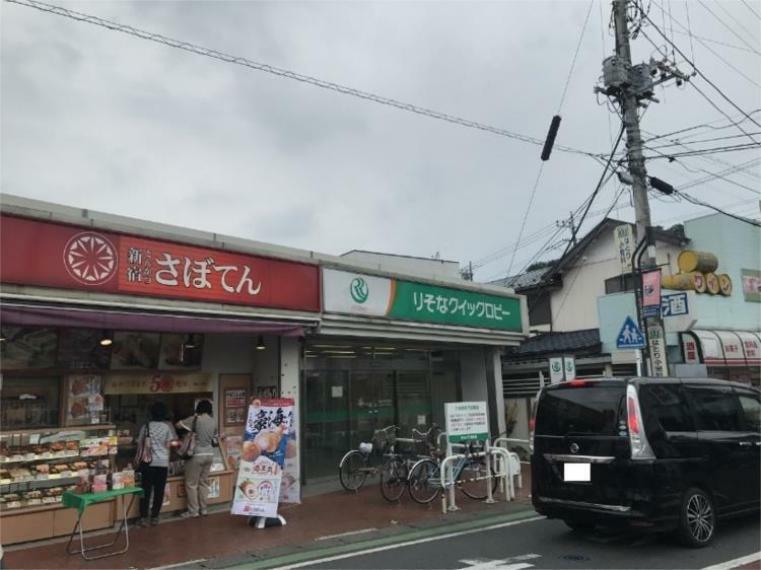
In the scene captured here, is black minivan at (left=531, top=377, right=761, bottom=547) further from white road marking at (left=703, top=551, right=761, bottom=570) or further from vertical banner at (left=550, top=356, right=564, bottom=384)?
vertical banner at (left=550, top=356, right=564, bottom=384)

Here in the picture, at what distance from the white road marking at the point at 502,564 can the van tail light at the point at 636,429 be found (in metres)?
1.64

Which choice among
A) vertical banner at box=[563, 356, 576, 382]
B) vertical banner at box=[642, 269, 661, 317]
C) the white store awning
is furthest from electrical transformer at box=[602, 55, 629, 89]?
the white store awning

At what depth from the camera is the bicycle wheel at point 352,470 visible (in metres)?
11.7

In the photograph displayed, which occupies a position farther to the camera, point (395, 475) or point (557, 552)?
point (395, 475)

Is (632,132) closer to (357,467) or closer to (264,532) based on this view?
(357,467)

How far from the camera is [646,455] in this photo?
6.73 metres

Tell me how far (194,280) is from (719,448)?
24.8 ft

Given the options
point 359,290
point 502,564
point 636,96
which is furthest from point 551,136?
point 502,564

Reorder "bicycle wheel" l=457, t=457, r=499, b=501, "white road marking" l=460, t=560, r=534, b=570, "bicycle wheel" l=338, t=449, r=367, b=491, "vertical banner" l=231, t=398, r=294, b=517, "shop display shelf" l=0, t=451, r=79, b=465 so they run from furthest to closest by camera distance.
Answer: "bicycle wheel" l=338, t=449, r=367, b=491
"bicycle wheel" l=457, t=457, r=499, b=501
"vertical banner" l=231, t=398, r=294, b=517
"shop display shelf" l=0, t=451, r=79, b=465
"white road marking" l=460, t=560, r=534, b=570

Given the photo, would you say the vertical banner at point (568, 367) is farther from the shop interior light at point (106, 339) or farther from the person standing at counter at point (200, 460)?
the shop interior light at point (106, 339)

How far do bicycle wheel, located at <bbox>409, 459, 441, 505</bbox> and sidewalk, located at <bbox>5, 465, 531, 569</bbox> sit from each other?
0.53ft

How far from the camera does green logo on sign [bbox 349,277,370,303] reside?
38.5 ft

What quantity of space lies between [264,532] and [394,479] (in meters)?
3.10

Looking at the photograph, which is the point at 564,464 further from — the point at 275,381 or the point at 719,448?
the point at 275,381
